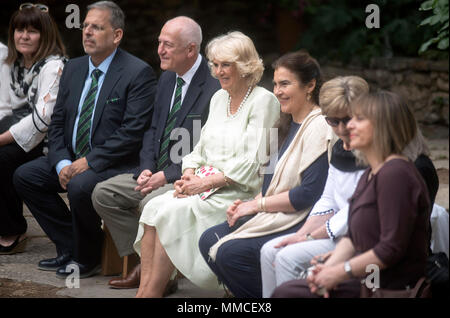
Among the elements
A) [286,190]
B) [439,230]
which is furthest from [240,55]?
[439,230]

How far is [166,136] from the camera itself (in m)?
4.69

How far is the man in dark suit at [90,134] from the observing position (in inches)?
A: 188

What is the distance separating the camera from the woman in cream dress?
412cm

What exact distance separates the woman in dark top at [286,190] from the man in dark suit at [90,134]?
1.12 m

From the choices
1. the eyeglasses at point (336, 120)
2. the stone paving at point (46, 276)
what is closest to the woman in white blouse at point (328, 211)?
the eyeglasses at point (336, 120)

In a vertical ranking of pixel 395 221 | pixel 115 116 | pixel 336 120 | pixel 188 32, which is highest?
pixel 188 32

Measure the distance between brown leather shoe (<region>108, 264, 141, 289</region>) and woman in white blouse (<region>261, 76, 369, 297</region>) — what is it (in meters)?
1.16

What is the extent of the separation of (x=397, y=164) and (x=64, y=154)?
2618mm

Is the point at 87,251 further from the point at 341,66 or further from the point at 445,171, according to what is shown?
the point at 341,66

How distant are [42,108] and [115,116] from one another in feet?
2.01

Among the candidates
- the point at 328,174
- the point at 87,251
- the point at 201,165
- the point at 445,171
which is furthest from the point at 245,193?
the point at 445,171

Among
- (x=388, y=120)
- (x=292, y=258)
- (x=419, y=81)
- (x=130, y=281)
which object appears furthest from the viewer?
(x=419, y=81)

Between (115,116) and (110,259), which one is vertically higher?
(115,116)
